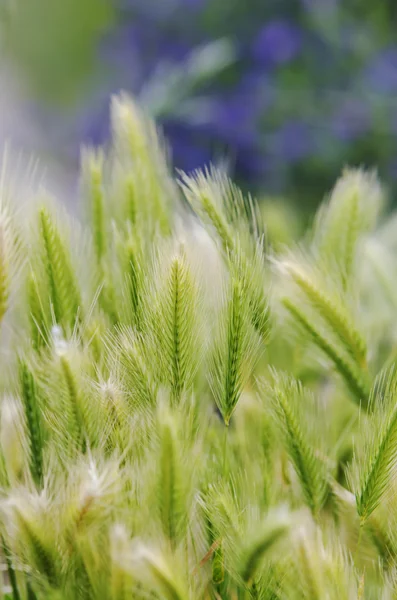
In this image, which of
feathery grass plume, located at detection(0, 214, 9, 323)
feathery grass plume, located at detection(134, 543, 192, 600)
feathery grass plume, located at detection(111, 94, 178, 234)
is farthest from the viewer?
feathery grass plume, located at detection(111, 94, 178, 234)

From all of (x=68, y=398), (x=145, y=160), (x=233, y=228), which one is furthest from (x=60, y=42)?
(x=68, y=398)

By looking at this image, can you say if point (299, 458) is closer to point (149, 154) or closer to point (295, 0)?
point (149, 154)

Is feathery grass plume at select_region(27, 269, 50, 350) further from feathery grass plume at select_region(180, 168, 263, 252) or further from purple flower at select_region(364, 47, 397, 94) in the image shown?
purple flower at select_region(364, 47, 397, 94)

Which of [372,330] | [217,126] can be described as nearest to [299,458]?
[372,330]

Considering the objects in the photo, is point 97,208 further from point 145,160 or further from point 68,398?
point 68,398

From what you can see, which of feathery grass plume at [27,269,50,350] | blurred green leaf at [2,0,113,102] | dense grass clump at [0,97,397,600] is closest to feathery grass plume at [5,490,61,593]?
dense grass clump at [0,97,397,600]

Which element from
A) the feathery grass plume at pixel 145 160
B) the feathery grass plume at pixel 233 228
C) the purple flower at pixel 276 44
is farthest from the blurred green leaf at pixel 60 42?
the feathery grass plume at pixel 233 228

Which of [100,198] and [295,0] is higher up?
[295,0]
